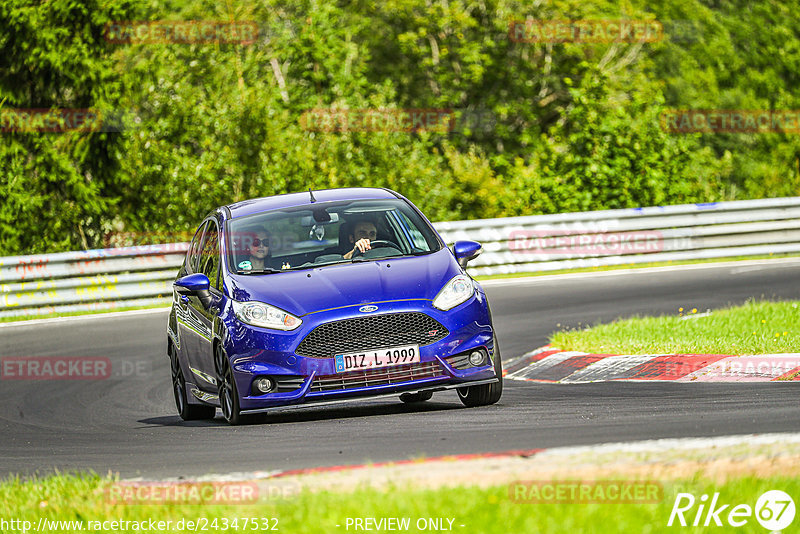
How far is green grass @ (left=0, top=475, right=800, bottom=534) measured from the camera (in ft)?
16.3

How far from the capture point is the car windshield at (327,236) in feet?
32.7

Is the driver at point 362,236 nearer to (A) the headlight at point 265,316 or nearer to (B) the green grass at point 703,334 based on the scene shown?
(A) the headlight at point 265,316

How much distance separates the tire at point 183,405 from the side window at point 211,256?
0.96 meters

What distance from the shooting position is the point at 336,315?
891 centimetres

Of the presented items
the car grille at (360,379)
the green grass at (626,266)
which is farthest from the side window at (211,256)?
the green grass at (626,266)

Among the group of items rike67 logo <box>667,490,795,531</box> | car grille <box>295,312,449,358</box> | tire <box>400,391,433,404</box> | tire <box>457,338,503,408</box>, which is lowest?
tire <box>400,391,433,404</box>

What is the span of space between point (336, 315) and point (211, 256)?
210 cm

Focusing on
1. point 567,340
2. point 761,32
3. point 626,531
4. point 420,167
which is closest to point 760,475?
point 626,531

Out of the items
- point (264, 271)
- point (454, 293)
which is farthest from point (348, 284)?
point (264, 271)

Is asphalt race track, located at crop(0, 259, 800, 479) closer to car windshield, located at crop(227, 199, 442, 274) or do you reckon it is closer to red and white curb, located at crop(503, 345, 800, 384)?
red and white curb, located at crop(503, 345, 800, 384)

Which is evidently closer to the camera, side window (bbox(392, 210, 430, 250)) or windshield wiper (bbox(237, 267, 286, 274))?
windshield wiper (bbox(237, 267, 286, 274))

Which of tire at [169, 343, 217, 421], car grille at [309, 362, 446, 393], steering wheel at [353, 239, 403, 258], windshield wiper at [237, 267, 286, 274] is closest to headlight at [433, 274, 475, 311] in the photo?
car grille at [309, 362, 446, 393]

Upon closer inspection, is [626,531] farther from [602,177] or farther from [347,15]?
[347,15]

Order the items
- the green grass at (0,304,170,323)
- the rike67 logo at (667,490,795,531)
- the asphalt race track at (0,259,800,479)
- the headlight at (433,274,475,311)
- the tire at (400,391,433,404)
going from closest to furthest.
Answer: the rike67 logo at (667,490,795,531), the asphalt race track at (0,259,800,479), the headlight at (433,274,475,311), the tire at (400,391,433,404), the green grass at (0,304,170,323)
